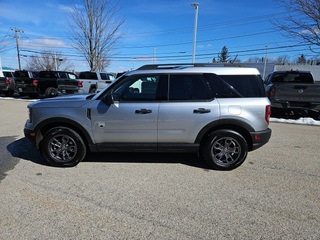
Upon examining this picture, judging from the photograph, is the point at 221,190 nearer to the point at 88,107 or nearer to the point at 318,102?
the point at 88,107

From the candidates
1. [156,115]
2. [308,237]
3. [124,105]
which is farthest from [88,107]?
[308,237]

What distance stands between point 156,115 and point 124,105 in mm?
581

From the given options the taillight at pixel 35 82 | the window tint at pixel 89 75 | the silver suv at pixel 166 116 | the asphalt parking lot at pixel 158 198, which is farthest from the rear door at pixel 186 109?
the taillight at pixel 35 82

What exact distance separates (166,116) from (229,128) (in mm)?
1162

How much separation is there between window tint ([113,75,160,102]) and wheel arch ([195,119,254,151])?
3.45 feet

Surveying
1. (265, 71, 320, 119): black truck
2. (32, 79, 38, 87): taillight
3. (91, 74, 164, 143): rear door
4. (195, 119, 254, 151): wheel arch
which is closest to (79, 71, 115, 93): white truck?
(32, 79, 38, 87): taillight


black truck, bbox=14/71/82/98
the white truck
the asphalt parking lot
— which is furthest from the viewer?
the white truck

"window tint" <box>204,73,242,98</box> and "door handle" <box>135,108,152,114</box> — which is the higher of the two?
"window tint" <box>204,73,242,98</box>

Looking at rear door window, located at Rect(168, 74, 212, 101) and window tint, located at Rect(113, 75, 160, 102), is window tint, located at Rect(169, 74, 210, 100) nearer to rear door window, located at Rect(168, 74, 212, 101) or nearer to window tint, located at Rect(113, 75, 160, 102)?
rear door window, located at Rect(168, 74, 212, 101)

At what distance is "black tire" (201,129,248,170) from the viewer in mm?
4484

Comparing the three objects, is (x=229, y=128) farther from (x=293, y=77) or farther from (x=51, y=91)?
(x=51, y=91)

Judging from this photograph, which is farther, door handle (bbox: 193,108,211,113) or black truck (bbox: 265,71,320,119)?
black truck (bbox: 265,71,320,119)

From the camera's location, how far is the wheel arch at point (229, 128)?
4.41m

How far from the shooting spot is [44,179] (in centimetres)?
410
